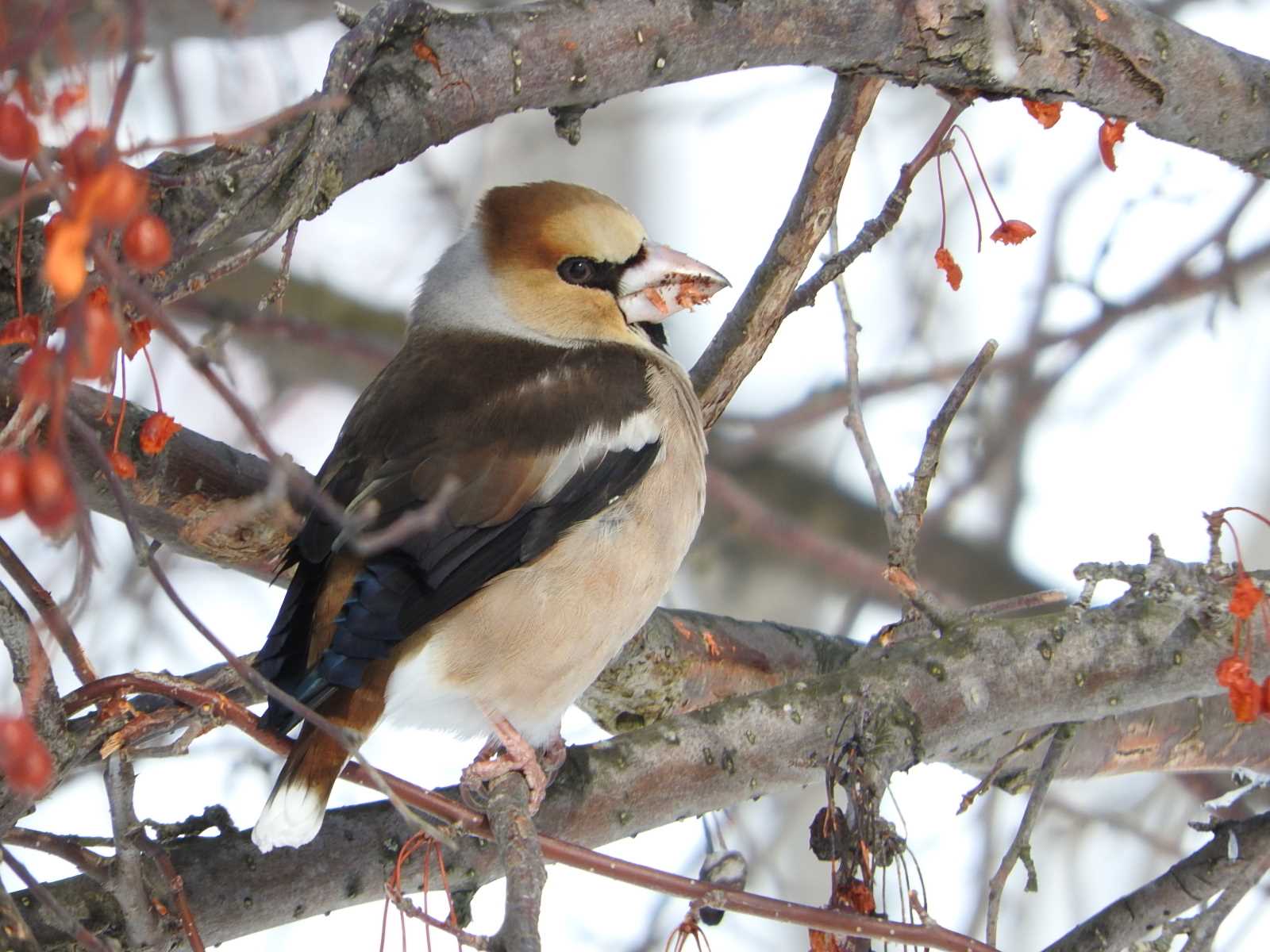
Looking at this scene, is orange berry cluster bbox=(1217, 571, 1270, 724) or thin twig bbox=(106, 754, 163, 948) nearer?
thin twig bbox=(106, 754, 163, 948)

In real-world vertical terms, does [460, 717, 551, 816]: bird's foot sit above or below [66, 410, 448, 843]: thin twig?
above

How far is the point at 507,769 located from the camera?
9.69 ft

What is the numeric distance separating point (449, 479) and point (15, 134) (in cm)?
126

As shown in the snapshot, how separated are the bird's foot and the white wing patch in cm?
51

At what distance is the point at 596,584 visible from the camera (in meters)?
3.28

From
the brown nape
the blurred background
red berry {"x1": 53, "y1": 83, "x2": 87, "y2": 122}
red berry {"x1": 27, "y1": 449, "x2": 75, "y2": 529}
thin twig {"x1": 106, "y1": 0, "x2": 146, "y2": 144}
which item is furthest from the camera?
the blurred background

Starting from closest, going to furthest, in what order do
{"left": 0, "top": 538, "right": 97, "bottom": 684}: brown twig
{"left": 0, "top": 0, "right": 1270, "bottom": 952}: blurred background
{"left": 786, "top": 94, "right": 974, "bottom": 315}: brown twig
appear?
{"left": 0, "top": 538, "right": 97, "bottom": 684}: brown twig, {"left": 786, "top": 94, "right": 974, "bottom": 315}: brown twig, {"left": 0, "top": 0, "right": 1270, "bottom": 952}: blurred background

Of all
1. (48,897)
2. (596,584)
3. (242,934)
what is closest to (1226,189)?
(596,584)

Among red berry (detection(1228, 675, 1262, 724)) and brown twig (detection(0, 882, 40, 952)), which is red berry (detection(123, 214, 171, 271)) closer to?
brown twig (detection(0, 882, 40, 952))

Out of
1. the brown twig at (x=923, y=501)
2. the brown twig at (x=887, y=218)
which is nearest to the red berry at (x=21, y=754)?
the brown twig at (x=923, y=501)

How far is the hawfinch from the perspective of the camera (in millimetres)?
2980

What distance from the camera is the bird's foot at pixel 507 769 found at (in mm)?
2975

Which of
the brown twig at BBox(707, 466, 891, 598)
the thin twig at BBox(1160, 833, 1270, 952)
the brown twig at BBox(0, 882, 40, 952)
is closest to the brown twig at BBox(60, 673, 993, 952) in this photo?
the brown twig at BBox(0, 882, 40, 952)

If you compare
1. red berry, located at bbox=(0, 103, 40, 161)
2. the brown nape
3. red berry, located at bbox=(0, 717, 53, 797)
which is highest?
the brown nape
